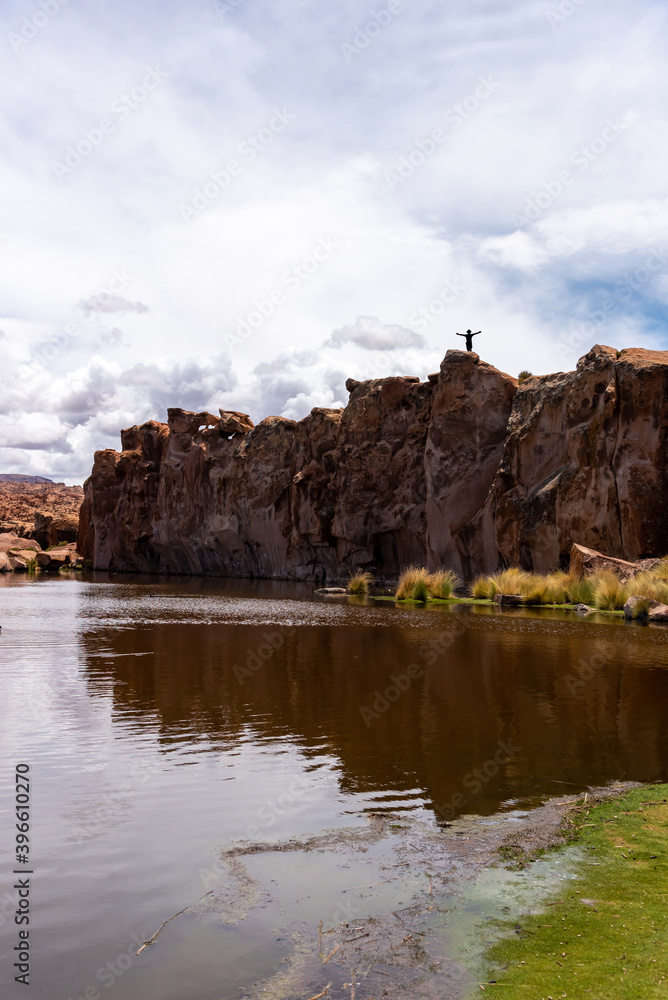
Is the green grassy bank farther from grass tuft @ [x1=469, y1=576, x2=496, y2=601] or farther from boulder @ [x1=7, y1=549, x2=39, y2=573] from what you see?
boulder @ [x1=7, y1=549, x2=39, y2=573]

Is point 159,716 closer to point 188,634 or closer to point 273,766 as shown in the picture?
point 273,766

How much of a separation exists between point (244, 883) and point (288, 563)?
217 feet

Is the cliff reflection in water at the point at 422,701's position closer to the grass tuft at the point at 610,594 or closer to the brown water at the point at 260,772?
the brown water at the point at 260,772

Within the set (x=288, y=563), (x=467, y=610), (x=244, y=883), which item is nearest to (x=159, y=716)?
(x=244, y=883)

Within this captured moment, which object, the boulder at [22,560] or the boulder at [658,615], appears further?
the boulder at [22,560]

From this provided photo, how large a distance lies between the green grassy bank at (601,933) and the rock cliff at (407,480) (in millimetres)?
26643

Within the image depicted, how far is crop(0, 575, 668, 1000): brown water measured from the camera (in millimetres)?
4426

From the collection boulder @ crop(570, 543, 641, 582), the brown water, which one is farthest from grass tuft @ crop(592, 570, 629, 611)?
the brown water

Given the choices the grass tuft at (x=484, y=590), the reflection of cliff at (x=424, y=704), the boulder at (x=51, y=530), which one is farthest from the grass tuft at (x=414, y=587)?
the boulder at (x=51, y=530)

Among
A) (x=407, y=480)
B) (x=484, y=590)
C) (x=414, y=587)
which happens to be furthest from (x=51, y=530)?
(x=484, y=590)

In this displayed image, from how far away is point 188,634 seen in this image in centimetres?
2028

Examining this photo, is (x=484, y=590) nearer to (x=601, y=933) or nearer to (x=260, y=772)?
(x=260, y=772)

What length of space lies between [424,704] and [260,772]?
12.6ft

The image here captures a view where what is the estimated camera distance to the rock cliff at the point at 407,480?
106 ft
